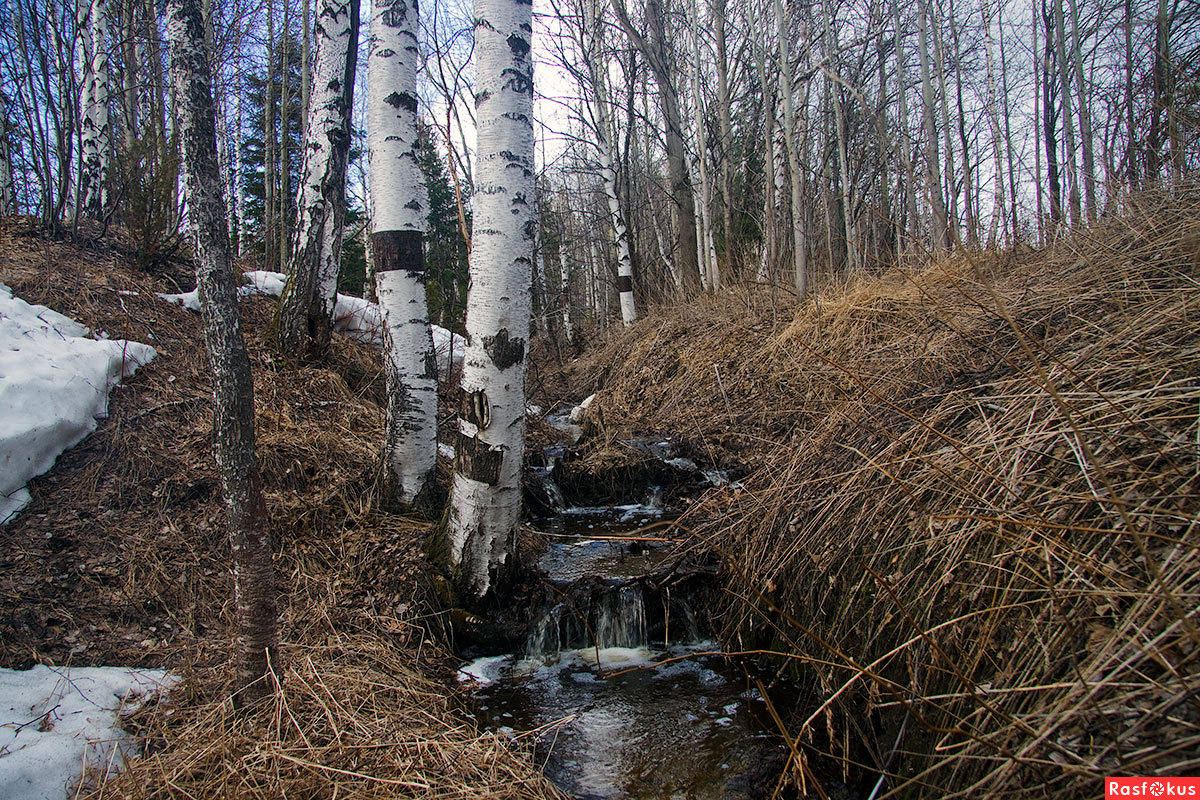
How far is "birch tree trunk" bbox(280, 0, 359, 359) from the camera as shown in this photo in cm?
489

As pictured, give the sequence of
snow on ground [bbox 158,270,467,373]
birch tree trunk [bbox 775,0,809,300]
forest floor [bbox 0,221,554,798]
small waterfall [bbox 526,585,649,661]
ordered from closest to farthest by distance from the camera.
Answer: forest floor [bbox 0,221,554,798] < small waterfall [bbox 526,585,649,661] < snow on ground [bbox 158,270,467,373] < birch tree trunk [bbox 775,0,809,300]

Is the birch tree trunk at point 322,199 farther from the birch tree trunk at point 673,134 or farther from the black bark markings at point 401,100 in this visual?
the birch tree trunk at point 673,134

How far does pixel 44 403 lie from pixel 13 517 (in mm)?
725

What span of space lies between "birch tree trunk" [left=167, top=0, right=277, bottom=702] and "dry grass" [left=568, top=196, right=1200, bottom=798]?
5.36 ft

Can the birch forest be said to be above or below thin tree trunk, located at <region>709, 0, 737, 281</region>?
below

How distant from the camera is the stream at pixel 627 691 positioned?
7.59 ft

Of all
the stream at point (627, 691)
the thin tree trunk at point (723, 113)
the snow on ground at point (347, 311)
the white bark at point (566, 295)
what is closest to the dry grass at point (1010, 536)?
the stream at point (627, 691)

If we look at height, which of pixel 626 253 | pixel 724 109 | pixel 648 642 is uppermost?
pixel 724 109

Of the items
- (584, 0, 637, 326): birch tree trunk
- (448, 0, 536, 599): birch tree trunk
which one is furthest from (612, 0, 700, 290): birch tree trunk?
(448, 0, 536, 599): birch tree trunk

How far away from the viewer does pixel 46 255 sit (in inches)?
207

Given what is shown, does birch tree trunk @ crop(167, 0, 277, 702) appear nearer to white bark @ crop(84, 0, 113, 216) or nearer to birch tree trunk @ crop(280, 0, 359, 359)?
birch tree trunk @ crop(280, 0, 359, 359)

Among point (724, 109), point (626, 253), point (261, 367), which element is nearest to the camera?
point (261, 367)

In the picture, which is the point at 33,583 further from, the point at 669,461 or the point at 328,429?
the point at 669,461

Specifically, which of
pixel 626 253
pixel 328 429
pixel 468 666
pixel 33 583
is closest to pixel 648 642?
pixel 468 666
